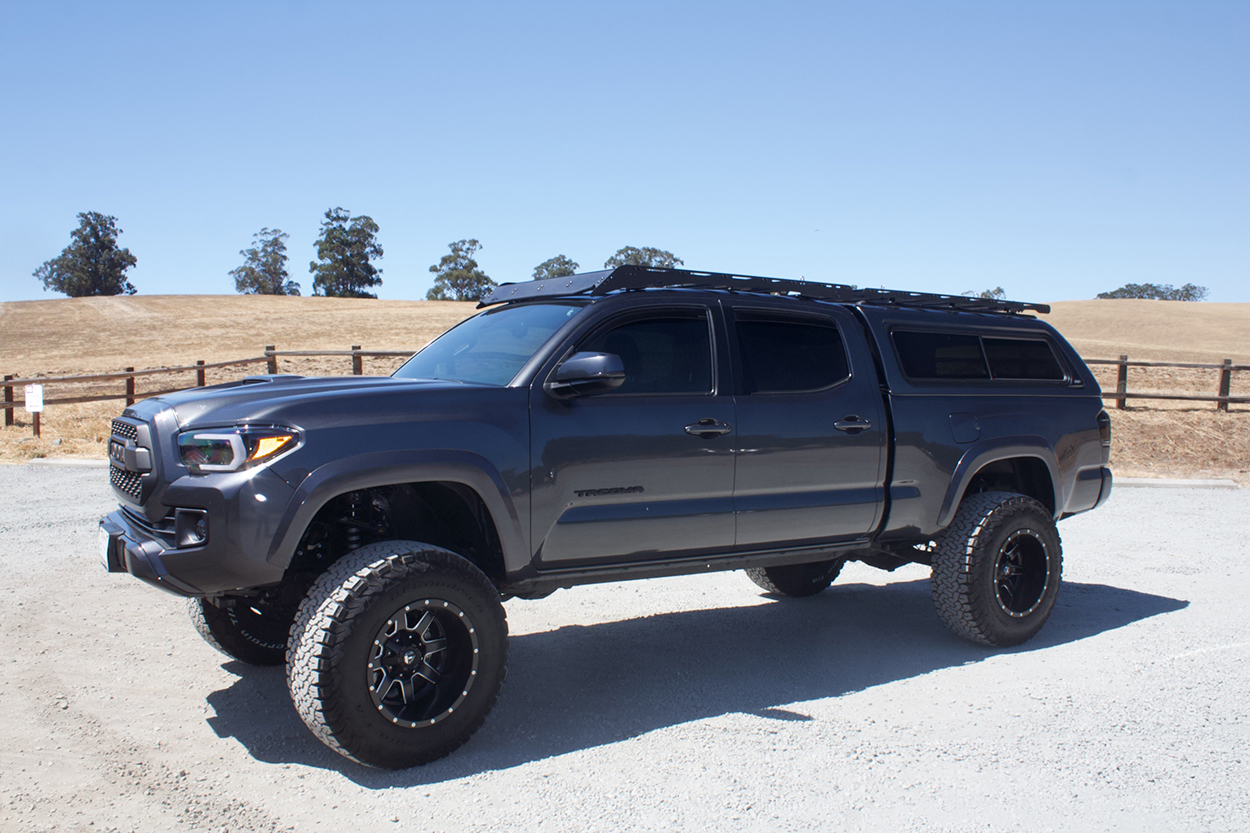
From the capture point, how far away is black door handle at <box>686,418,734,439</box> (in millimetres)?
4467

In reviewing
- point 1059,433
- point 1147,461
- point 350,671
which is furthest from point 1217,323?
point 350,671

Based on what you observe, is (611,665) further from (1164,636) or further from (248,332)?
(248,332)

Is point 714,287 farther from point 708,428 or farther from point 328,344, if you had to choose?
point 328,344

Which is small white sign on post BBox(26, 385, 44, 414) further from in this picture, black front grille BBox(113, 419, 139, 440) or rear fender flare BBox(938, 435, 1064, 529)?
rear fender flare BBox(938, 435, 1064, 529)

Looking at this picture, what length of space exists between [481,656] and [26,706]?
219 centimetres

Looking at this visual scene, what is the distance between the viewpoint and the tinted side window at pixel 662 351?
449 cm

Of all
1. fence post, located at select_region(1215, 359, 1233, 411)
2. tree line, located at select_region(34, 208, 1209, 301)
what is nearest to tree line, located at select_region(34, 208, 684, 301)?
tree line, located at select_region(34, 208, 1209, 301)

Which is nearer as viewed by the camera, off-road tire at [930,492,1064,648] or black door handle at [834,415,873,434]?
black door handle at [834,415,873,434]

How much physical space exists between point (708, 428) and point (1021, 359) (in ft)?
8.59

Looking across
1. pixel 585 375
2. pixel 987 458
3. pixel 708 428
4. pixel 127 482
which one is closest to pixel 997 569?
pixel 987 458

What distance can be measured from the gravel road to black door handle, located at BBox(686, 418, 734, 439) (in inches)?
50.3

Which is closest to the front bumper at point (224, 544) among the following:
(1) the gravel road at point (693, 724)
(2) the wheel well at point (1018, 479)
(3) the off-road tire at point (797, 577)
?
(1) the gravel road at point (693, 724)

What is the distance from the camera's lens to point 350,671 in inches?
140

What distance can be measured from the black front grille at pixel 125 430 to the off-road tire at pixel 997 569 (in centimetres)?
421
